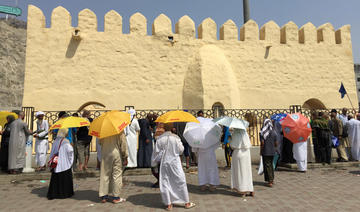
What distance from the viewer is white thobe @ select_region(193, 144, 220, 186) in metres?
5.15

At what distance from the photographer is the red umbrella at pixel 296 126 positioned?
6727 millimetres

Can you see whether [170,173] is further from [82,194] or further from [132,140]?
[132,140]

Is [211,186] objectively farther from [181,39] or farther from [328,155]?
[181,39]

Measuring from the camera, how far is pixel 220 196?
4.77 m

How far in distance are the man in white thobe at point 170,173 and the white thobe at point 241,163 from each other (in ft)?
3.73

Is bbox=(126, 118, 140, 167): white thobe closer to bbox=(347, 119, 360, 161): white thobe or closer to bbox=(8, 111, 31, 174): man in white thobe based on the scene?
bbox=(8, 111, 31, 174): man in white thobe

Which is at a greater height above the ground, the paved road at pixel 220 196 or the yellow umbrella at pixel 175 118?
the yellow umbrella at pixel 175 118

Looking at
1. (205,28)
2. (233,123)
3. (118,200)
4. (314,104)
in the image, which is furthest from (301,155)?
(314,104)

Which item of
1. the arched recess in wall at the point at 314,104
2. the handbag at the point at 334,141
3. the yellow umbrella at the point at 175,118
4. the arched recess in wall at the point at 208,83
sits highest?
the arched recess in wall at the point at 208,83

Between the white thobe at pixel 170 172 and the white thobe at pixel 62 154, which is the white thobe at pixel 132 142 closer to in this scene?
the white thobe at pixel 62 154

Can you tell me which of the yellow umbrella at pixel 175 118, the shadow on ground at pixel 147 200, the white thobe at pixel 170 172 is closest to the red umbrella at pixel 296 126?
the yellow umbrella at pixel 175 118

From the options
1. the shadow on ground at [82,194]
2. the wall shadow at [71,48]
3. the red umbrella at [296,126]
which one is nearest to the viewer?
the shadow on ground at [82,194]

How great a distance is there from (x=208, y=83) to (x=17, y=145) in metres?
8.40

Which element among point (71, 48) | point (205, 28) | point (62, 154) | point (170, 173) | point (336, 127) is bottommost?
point (170, 173)
